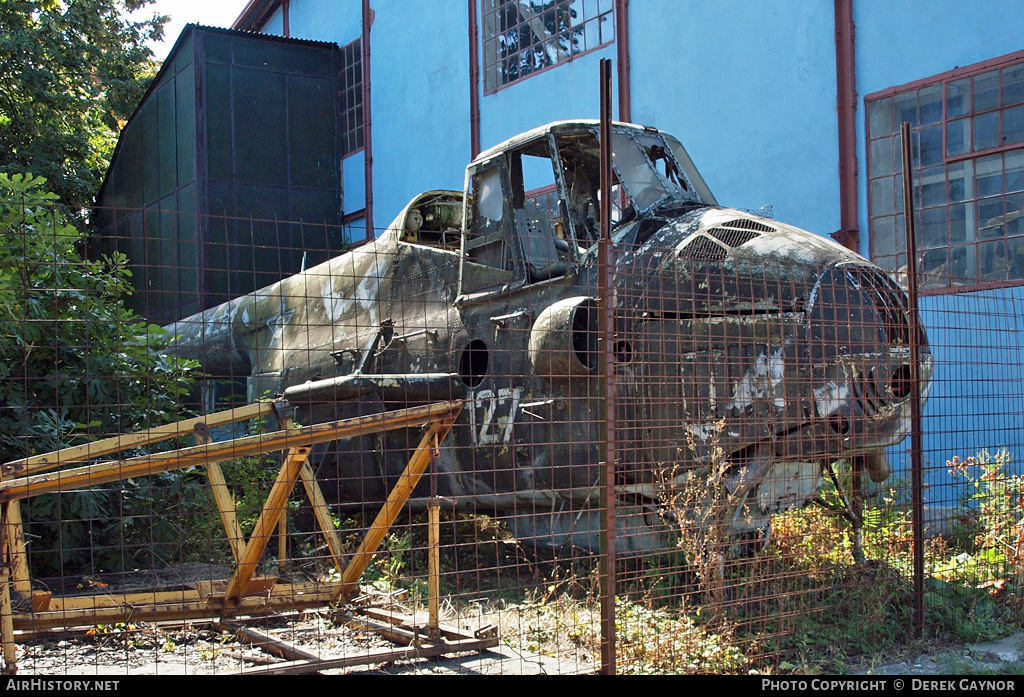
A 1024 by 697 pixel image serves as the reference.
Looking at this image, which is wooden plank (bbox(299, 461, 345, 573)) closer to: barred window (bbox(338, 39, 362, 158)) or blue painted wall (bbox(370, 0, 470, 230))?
blue painted wall (bbox(370, 0, 470, 230))

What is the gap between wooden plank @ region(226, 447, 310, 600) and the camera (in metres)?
5.15

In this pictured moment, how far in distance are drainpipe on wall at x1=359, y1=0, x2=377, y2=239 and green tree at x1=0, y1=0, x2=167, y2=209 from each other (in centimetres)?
488

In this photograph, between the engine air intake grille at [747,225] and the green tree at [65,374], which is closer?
the engine air intake grille at [747,225]

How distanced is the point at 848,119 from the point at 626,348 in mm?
5640

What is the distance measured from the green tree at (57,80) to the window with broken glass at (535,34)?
7344 mm

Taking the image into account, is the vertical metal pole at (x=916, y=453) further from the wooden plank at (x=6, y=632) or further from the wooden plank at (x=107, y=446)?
the wooden plank at (x=6, y=632)

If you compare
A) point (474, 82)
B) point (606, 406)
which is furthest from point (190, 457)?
point (474, 82)

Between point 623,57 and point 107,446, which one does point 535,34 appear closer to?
point 623,57

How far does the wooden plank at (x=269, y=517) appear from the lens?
203 inches

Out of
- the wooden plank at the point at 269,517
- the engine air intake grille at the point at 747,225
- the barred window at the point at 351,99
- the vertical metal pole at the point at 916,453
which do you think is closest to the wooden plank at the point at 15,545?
the wooden plank at the point at 269,517

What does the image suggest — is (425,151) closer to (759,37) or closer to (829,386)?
(759,37)

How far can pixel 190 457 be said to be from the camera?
444 centimetres

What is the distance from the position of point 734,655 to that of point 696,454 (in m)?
1.18
